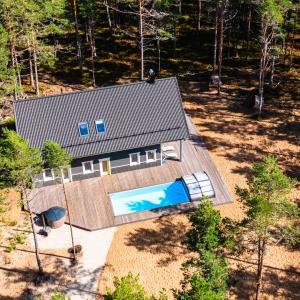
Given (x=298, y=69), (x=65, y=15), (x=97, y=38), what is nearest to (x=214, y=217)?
(x=298, y=69)

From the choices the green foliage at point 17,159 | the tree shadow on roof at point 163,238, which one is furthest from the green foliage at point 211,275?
the green foliage at point 17,159

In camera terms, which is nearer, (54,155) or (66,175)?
(54,155)

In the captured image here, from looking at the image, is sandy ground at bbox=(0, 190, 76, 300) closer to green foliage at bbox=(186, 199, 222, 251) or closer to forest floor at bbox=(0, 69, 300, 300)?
forest floor at bbox=(0, 69, 300, 300)

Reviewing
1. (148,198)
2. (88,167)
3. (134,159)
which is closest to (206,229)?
(148,198)

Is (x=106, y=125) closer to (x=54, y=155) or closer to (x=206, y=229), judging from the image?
(x=54, y=155)

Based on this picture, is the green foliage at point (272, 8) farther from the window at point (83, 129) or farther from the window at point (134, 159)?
the window at point (83, 129)
